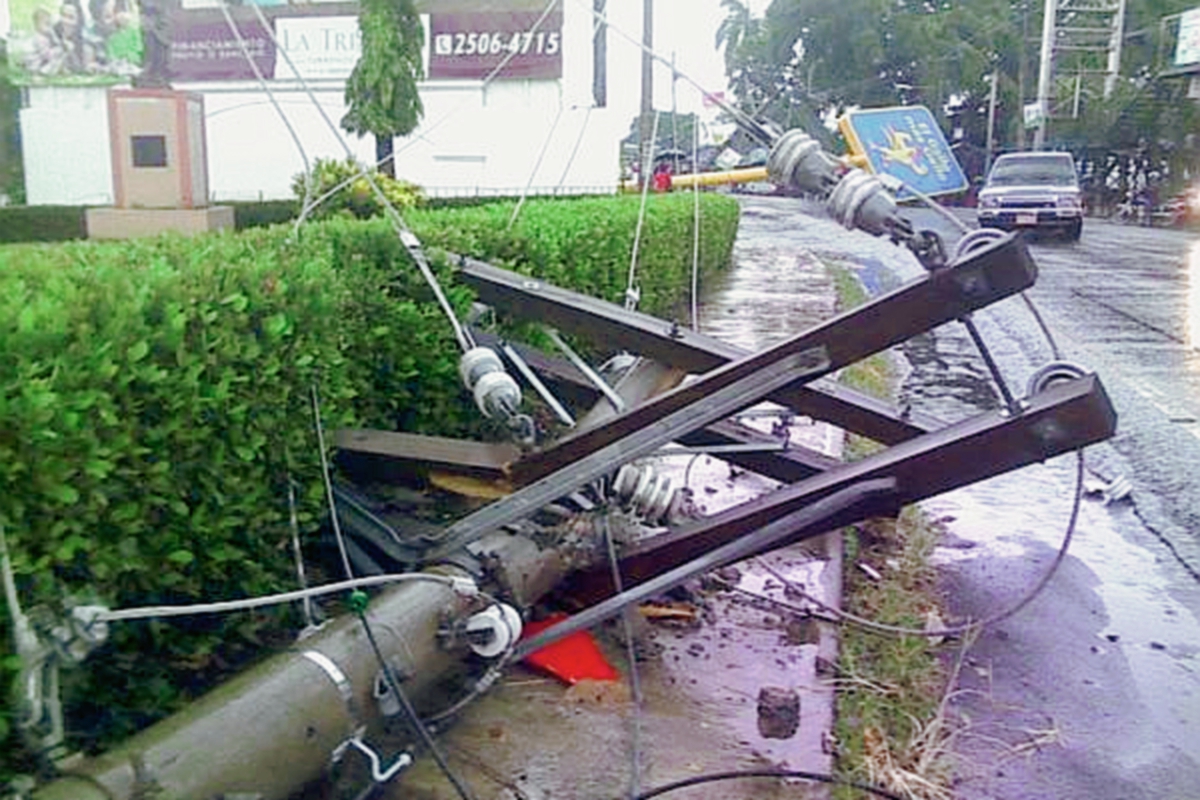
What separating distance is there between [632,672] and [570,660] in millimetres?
275

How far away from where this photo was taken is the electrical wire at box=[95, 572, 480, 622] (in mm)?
2330

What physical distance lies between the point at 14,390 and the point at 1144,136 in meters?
50.4

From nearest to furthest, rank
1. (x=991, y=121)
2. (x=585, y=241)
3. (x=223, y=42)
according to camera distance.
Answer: (x=585, y=241)
(x=223, y=42)
(x=991, y=121)

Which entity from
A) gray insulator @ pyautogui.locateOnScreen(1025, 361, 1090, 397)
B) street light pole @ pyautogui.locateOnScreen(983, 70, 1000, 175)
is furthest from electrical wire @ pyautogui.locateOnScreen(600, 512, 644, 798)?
street light pole @ pyautogui.locateOnScreen(983, 70, 1000, 175)

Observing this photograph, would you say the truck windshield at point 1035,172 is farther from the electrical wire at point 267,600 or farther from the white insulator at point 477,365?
the electrical wire at point 267,600

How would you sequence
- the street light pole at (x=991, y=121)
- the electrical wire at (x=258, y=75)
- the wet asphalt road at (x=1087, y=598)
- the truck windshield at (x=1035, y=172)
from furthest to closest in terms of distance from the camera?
the street light pole at (x=991, y=121)
the truck windshield at (x=1035, y=172)
the wet asphalt road at (x=1087, y=598)
the electrical wire at (x=258, y=75)

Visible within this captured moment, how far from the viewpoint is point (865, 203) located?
153 inches

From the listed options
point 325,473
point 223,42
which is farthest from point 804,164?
point 223,42

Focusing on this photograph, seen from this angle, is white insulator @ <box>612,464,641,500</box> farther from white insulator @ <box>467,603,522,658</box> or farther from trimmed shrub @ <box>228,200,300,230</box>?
trimmed shrub @ <box>228,200,300,230</box>

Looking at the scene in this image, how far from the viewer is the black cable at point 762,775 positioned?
3141 mm

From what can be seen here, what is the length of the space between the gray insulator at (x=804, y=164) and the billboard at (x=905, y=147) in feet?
0.89

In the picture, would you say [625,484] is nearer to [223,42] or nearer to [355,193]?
[355,193]

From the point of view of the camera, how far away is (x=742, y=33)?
70.4 meters

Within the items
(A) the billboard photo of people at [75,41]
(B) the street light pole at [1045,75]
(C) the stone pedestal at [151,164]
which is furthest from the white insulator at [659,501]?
(B) the street light pole at [1045,75]
